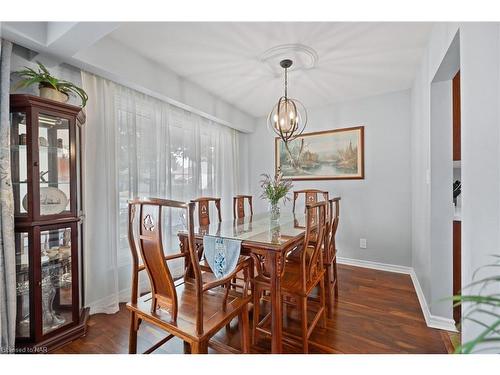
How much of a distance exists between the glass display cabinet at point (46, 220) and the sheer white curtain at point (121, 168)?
27 centimetres

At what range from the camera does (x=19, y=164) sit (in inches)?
65.1

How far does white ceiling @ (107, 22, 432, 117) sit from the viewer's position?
76.2 inches

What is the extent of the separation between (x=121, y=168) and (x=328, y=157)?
2.85 metres

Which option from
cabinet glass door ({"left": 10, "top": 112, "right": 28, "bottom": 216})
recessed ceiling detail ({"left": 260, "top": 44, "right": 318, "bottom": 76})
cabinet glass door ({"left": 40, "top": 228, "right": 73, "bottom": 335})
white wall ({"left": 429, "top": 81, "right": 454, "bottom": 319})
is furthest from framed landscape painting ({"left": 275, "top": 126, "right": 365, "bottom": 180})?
cabinet glass door ({"left": 10, "top": 112, "right": 28, "bottom": 216})

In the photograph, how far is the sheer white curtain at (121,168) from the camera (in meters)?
2.22

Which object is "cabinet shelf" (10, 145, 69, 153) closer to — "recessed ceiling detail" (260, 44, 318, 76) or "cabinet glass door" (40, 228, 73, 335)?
"cabinet glass door" (40, 228, 73, 335)

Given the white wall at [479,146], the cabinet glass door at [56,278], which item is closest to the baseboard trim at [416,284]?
the white wall at [479,146]

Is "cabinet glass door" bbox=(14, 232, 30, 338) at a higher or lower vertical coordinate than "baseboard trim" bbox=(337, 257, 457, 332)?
higher

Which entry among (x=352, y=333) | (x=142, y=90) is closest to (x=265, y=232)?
(x=352, y=333)

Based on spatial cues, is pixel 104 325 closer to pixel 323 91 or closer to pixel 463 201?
pixel 463 201

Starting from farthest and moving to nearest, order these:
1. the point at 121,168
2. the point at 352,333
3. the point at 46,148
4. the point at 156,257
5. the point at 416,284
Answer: the point at 416,284 < the point at 121,168 < the point at 352,333 < the point at 46,148 < the point at 156,257

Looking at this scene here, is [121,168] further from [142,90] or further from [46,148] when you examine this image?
[142,90]

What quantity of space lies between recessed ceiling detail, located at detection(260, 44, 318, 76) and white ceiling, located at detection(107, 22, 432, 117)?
0.06 feet
